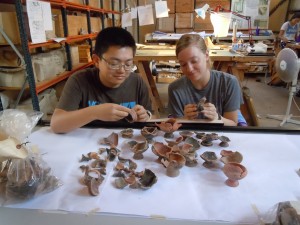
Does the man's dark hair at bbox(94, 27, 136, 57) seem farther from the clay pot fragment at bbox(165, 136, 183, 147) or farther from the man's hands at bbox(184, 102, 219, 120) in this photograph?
the clay pot fragment at bbox(165, 136, 183, 147)

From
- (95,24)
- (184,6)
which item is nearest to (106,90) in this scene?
(95,24)

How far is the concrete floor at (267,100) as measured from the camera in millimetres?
2969

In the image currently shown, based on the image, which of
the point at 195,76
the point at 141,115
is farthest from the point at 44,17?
the point at 141,115

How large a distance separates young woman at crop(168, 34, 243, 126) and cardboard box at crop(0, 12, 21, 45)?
4.59 feet

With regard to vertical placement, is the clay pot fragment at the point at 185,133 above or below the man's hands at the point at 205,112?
below

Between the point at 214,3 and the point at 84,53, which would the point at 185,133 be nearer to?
the point at 84,53

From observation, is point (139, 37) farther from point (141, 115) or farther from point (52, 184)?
point (52, 184)

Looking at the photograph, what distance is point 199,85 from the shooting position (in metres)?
1.32

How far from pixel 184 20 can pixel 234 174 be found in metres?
4.78

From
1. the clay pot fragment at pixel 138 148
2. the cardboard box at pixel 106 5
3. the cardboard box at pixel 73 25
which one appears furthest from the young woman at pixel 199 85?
the cardboard box at pixel 106 5

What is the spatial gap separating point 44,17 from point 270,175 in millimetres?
2108

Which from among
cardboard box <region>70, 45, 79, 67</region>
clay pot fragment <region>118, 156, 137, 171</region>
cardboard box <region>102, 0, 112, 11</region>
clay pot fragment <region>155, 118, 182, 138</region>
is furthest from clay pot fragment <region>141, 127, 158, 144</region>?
cardboard box <region>102, 0, 112, 11</region>

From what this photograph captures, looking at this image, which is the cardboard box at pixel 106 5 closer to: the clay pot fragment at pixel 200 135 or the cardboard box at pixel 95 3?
the cardboard box at pixel 95 3

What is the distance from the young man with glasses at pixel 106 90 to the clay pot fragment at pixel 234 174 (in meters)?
0.39
